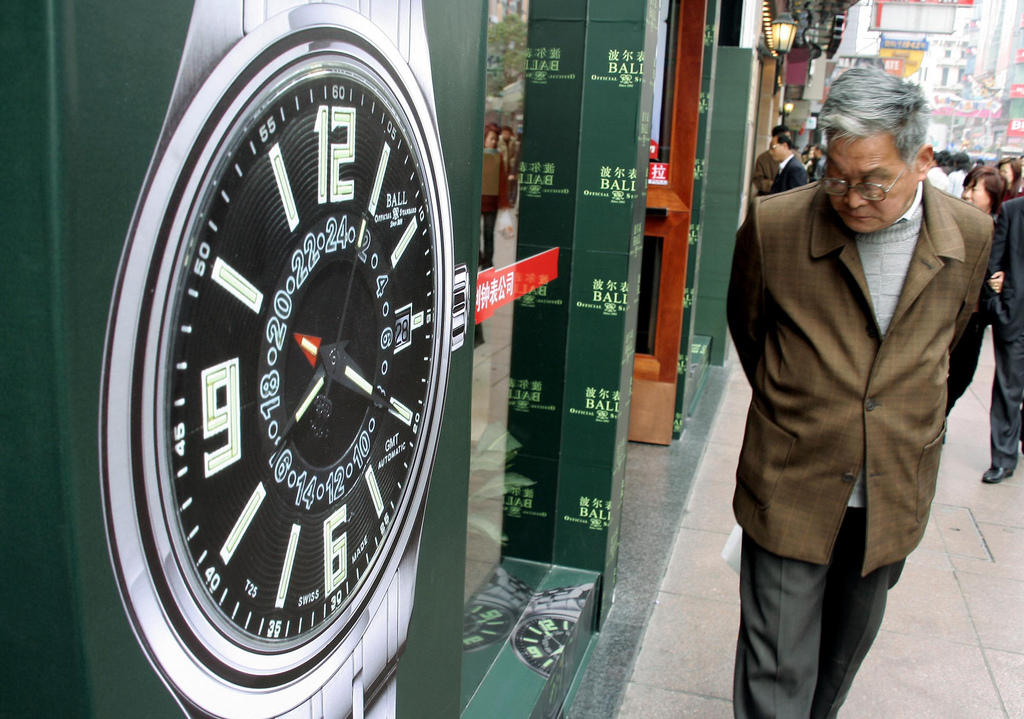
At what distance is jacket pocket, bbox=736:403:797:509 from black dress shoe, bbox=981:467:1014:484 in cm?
454

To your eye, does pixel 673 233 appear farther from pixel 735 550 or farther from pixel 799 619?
pixel 799 619

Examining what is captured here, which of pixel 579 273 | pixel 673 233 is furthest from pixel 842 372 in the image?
pixel 673 233

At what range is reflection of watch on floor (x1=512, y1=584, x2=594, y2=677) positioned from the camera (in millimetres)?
3275

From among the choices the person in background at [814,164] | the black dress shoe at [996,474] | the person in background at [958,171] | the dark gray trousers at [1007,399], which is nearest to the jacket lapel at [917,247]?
the dark gray trousers at [1007,399]

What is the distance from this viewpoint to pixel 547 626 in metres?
3.52

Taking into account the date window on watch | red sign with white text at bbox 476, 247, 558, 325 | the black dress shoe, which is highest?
the date window on watch

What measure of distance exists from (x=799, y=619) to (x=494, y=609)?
4.21 feet

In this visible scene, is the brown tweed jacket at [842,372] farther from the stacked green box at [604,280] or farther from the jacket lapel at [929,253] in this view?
the stacked green box at [604,280]

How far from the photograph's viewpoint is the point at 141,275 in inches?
35.7

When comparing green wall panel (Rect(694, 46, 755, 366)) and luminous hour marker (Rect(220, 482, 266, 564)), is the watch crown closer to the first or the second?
luminous hour marker (Rect(220, 482, 266, 564))

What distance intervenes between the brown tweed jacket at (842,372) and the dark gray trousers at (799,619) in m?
0.08

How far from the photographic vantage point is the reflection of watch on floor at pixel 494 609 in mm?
3311

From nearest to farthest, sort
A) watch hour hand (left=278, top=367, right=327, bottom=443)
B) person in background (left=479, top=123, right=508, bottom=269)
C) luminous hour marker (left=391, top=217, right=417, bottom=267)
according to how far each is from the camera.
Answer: watch hour hand (left=278, top=367, right=327, bottom=443)
luminous hour marker (left=391, top=217, right=417, bottom=267)
person in background (left=479, top=123, right=508, bottom=269)

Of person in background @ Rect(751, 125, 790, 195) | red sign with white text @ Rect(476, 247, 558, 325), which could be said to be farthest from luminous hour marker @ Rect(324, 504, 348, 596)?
person in background @ Rect(751, 125, 790, 195)
